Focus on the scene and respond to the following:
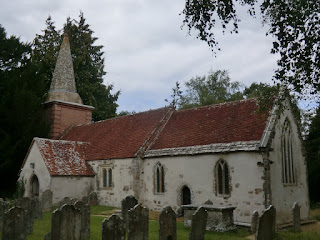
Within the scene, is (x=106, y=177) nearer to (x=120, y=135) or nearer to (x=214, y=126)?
(x=120, y=135)

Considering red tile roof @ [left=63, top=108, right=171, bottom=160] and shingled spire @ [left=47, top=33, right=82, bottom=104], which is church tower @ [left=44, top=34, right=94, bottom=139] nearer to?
shingled spire @ [left=47, top=33, right=82, bottom=104]

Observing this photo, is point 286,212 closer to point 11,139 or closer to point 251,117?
point 251,117

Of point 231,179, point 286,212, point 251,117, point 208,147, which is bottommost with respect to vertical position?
point 286,212

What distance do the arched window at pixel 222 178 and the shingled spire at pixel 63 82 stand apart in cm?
1775

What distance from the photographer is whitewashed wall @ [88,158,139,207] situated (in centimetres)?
2047

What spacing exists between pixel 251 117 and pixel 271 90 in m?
5.87

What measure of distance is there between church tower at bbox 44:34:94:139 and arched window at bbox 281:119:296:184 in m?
19.0

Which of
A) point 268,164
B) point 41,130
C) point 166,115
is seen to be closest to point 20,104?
point 41,130

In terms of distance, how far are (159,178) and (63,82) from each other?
15.5 meters

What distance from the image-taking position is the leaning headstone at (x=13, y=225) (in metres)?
9.50

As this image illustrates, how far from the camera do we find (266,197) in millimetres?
14820

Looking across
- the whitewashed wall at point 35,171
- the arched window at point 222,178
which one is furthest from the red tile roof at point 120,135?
the arched window at point 222,178

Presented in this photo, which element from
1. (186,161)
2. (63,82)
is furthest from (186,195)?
(63,82)

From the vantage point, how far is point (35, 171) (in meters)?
22.4
